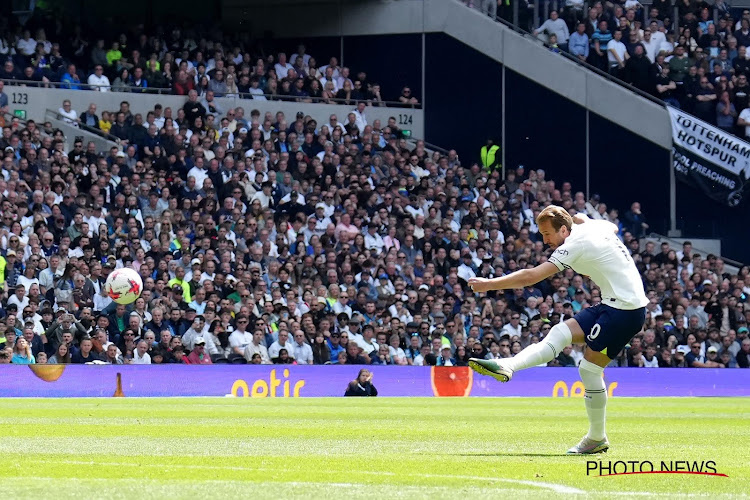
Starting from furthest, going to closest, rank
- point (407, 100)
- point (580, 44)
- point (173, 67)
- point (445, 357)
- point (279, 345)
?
1. point (407, 100)
2. point (580, 44)
3. point (173, 67)
4. point (445, 357)
5. point (279, 345)

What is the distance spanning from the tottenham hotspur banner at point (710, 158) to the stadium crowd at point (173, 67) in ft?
25.0

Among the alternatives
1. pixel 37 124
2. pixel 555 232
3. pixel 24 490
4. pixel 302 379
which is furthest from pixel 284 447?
pixel 37 124

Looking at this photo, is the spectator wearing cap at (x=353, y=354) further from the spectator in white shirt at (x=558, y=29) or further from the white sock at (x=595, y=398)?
the white sock at (x=595, y=398)

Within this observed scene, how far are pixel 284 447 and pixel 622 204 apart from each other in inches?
1028

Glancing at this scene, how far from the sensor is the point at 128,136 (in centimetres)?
2947

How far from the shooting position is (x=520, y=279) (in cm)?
989

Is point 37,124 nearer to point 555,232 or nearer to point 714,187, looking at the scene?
point 714,187

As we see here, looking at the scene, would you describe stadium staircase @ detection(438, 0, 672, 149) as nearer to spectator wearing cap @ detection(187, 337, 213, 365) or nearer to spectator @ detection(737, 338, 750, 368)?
spectator @ detection(737, 338, 750, 368)

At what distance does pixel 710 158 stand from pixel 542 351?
26.1m

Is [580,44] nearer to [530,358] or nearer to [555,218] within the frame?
[555,218]

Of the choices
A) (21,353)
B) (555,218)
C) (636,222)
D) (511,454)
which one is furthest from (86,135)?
(511,454)

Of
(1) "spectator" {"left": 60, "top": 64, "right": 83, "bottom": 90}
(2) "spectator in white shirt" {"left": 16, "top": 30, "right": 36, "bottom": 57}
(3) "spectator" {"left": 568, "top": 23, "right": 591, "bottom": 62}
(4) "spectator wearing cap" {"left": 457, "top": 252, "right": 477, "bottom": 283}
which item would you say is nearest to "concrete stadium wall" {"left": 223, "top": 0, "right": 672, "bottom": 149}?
(3) "spectator" {"left": 568, "top": 23, "right": 591, "bottom": 62}

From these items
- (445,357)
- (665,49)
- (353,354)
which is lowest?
(445,357)

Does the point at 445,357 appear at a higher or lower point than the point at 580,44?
lower
